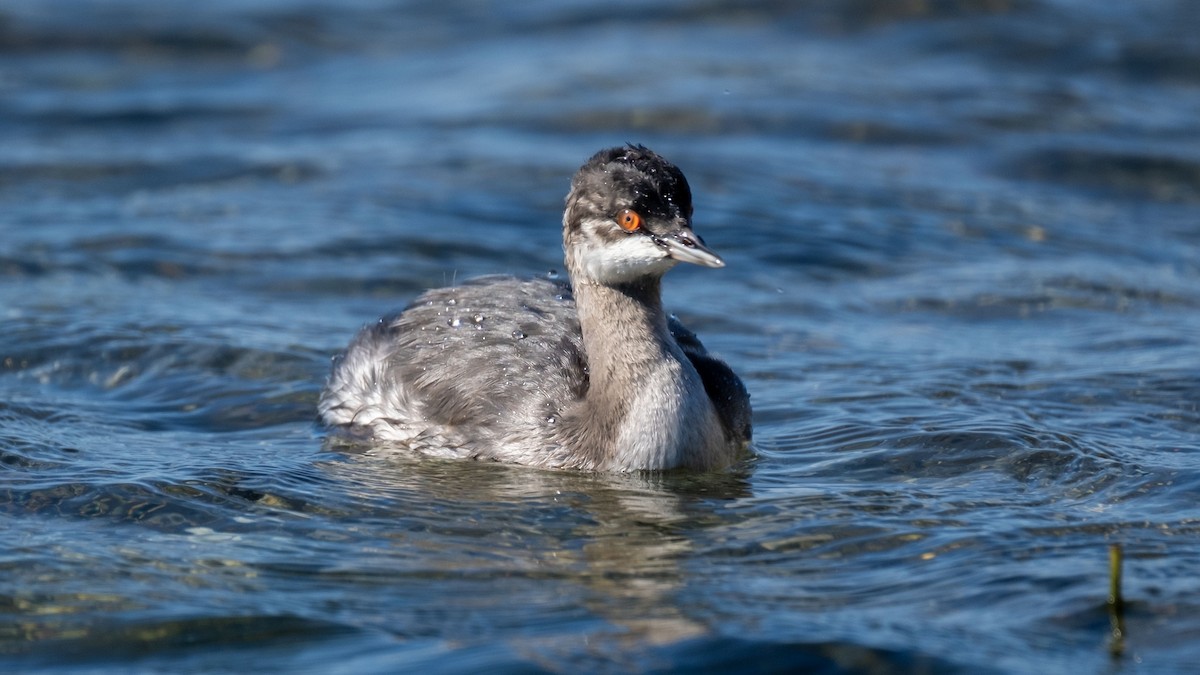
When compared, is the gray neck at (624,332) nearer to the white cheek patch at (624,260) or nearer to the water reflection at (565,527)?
the white cheek patch at (624,260)

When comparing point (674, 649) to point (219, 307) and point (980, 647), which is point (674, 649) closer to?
point (980, 647)

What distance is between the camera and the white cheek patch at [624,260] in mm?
7703

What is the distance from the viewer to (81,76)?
17.5 metres

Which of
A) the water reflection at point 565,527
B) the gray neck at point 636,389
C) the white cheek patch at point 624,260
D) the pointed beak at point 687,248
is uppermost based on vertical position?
the pointed beak at point 687,248

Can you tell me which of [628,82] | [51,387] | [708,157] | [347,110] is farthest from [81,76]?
[51,387]

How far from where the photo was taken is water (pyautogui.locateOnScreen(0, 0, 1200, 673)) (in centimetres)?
621

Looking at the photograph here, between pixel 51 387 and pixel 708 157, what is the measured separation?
6.87m

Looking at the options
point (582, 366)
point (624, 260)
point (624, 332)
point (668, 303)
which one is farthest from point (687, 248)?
point (668, 303)

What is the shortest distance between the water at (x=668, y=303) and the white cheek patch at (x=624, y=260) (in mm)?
1000

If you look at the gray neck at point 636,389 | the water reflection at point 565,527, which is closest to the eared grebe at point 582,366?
the gray neck at point 636,389

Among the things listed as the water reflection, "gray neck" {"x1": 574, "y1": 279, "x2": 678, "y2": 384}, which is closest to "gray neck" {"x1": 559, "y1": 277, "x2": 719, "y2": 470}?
"gray neck" {"x1": 574, "y1": 279, "x2": 678, "y2": 384}

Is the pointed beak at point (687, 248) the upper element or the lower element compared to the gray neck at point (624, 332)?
upper

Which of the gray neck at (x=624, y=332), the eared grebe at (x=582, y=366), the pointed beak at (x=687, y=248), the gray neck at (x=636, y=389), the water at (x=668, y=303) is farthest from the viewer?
the gray neck at (x=624, y=332)

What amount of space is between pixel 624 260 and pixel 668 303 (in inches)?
137
